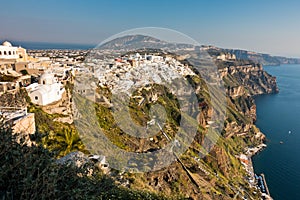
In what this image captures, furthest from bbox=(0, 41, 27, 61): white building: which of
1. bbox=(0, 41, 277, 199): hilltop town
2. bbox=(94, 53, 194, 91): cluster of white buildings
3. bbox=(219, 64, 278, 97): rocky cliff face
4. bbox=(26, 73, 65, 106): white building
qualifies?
bbox=(219, 64, 278, 97): rocky cliff face

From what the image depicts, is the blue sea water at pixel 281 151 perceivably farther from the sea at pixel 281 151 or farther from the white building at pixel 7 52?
the white building at pixel 7 52

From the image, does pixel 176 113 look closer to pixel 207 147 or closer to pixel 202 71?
pixel 207 147

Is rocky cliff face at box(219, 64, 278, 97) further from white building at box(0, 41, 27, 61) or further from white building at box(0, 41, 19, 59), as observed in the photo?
white building at box(0, 41, 19, 59)

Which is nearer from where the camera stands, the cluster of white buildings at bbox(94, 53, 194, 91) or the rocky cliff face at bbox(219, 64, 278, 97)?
the cluster of white buildings at bbox(94, 53, 194, 91)

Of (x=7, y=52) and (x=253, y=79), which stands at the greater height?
(x=7, y=52)

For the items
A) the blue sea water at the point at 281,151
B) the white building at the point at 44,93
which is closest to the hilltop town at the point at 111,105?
the white building at the point at 44,93

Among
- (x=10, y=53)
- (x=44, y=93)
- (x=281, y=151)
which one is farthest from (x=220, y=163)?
(x=10, y=53)

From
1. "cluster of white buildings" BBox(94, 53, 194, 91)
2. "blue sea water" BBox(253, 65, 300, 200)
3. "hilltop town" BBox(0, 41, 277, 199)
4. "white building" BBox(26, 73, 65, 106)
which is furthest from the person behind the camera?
"blue sea water" BBox(253, 65, 300, 200)

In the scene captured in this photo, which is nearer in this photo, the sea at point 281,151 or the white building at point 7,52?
the white building at point 7,52

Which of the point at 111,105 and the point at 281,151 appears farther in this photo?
the point at 281,151

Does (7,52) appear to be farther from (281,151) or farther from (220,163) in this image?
(281,151)

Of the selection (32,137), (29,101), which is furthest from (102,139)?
(32,137)
